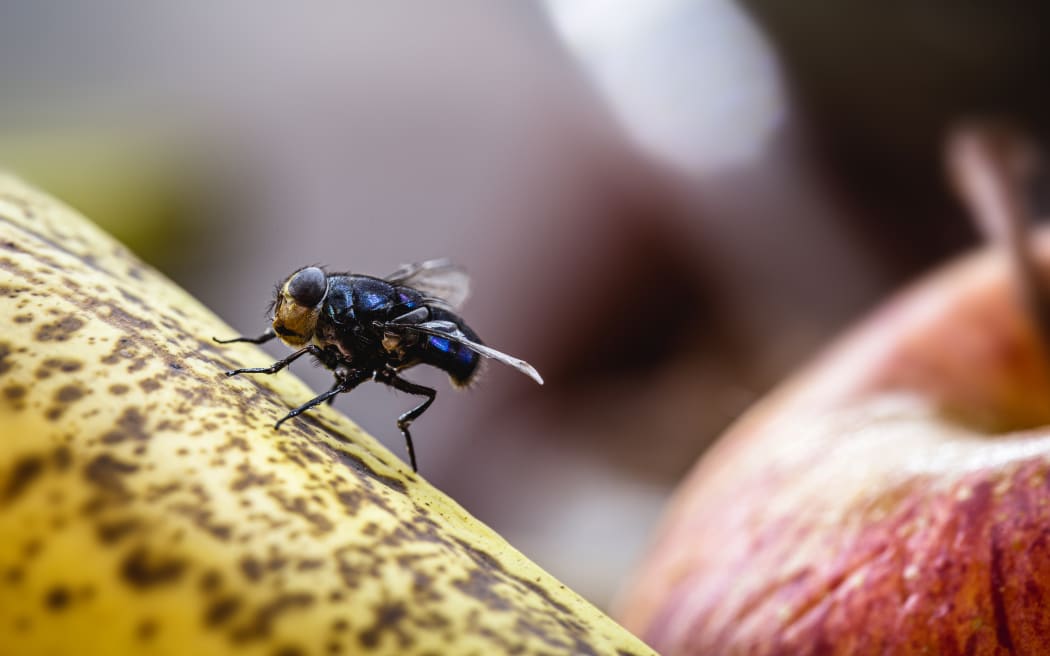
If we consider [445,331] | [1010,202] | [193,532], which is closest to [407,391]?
[445,331]

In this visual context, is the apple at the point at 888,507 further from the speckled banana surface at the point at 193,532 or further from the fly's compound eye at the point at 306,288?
the fly's compound eye at the point at 306,288

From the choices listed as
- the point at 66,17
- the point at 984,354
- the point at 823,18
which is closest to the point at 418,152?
the point at 823,18

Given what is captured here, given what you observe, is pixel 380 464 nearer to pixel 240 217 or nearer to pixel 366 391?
pixel 366 391

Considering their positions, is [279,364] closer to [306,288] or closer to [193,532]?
[306,288]

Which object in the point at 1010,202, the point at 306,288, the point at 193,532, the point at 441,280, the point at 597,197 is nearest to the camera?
the point at 193,532

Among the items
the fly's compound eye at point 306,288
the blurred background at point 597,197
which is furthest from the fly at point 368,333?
the blurred background at point 597,197

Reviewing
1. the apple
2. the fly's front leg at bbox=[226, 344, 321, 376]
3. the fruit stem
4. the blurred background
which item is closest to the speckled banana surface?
the fly's front leg at bbox=[226, 344, 321, 376]
